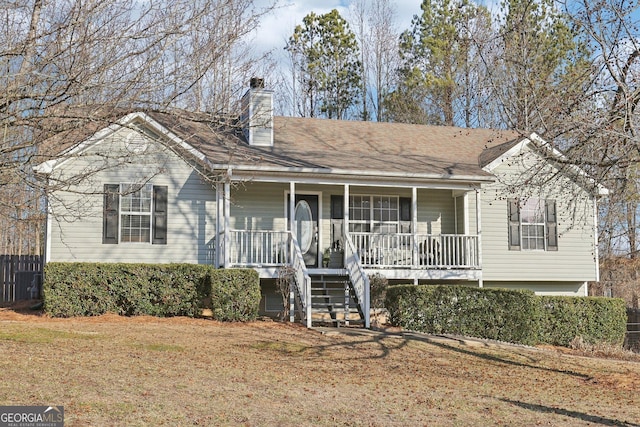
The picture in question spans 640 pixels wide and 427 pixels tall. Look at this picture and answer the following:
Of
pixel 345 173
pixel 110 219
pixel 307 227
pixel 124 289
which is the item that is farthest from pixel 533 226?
pixel 110 219

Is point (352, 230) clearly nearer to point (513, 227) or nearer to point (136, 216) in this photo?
point (513, 227)

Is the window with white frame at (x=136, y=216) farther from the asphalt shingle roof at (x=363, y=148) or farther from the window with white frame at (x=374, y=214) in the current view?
the window with white frame at (x=374, y=214)

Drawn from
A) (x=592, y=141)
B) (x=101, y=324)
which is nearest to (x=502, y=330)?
(x=592, y=141)

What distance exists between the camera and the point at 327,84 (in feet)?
114

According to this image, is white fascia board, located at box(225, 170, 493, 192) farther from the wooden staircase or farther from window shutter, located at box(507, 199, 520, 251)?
the wooden staircase

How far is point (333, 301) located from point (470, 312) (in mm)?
4546

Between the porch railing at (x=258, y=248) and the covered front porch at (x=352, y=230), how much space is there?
0.09ft

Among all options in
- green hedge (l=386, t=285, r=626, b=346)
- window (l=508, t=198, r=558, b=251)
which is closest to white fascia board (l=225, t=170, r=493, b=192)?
window (l=508, t=198, r=558, b=251)

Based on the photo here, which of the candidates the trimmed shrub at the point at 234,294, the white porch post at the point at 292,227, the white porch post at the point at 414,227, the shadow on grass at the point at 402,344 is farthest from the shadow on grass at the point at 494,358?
the white porch post at the point at 414,227

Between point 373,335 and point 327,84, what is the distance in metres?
22.5

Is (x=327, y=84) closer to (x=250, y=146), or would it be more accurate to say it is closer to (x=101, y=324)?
(x=250, y=146)

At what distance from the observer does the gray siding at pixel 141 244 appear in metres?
17.4

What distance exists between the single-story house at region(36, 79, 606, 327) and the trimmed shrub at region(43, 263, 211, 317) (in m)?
1.23

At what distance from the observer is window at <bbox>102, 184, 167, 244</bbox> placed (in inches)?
694
